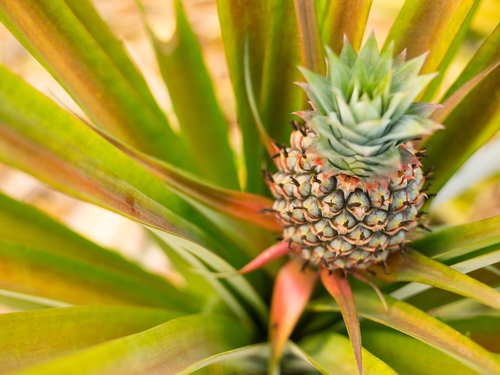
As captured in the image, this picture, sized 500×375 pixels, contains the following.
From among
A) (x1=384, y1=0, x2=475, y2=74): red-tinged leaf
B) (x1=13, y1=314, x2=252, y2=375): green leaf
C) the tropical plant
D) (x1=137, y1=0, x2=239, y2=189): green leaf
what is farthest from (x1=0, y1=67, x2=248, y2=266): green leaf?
(x1=384, y1=0, x2=475, y2=74): red-tinged leaf

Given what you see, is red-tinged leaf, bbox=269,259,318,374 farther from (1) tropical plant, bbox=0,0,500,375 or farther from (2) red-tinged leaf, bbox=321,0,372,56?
(2) red-tinged leaf, bbox=321,0,372,56

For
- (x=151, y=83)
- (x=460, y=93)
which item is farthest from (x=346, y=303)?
(x=151, y=83)

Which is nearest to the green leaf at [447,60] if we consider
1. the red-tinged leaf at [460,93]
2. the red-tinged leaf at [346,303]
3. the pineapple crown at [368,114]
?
the red-tinged leaf at [460,93]

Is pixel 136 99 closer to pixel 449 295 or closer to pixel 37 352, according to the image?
pixel 37 352

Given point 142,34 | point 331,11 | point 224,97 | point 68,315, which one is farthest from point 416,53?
point 142,34

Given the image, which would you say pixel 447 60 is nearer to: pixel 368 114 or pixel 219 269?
pixel 368 114

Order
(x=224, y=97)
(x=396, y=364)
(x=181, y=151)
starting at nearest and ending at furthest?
(x=396, y=364)
(x=181, y=151)
(x=224, y=97)

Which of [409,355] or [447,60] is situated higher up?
[447,60]
